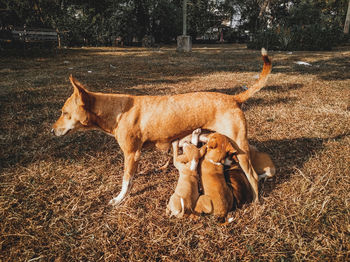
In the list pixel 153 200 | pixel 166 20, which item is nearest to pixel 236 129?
pixel 153 200

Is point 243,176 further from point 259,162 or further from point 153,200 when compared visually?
point 153,200

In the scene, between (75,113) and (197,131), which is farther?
(197,131)

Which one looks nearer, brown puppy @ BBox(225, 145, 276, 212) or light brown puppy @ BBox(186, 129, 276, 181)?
brown puppy @ BBox(225, 145, 276, 212)

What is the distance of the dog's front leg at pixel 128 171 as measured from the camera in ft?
8.21

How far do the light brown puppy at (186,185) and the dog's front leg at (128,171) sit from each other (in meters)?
0.59

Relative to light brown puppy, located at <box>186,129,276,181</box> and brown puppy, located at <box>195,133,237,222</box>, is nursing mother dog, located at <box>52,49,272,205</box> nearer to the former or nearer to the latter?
brown puppy, located at <box>195,133,237,222</box>

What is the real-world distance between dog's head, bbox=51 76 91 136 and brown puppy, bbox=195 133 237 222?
156 cm

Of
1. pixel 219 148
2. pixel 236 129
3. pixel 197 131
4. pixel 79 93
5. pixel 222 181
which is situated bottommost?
pixel 222 181

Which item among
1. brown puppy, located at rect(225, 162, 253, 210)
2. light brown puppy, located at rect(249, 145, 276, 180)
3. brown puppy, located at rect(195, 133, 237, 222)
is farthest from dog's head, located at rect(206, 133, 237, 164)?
light brown puppy, located at rect(249, 145, 276, 180)

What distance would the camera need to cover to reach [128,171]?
2551 mm

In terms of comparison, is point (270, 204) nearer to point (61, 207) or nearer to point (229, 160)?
point (229, 160)

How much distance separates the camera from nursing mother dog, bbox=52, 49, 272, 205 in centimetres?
241

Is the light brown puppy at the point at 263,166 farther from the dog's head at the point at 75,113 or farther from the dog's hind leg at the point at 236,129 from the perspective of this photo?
the dog's head at the point at 75,113

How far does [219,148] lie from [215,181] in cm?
40
